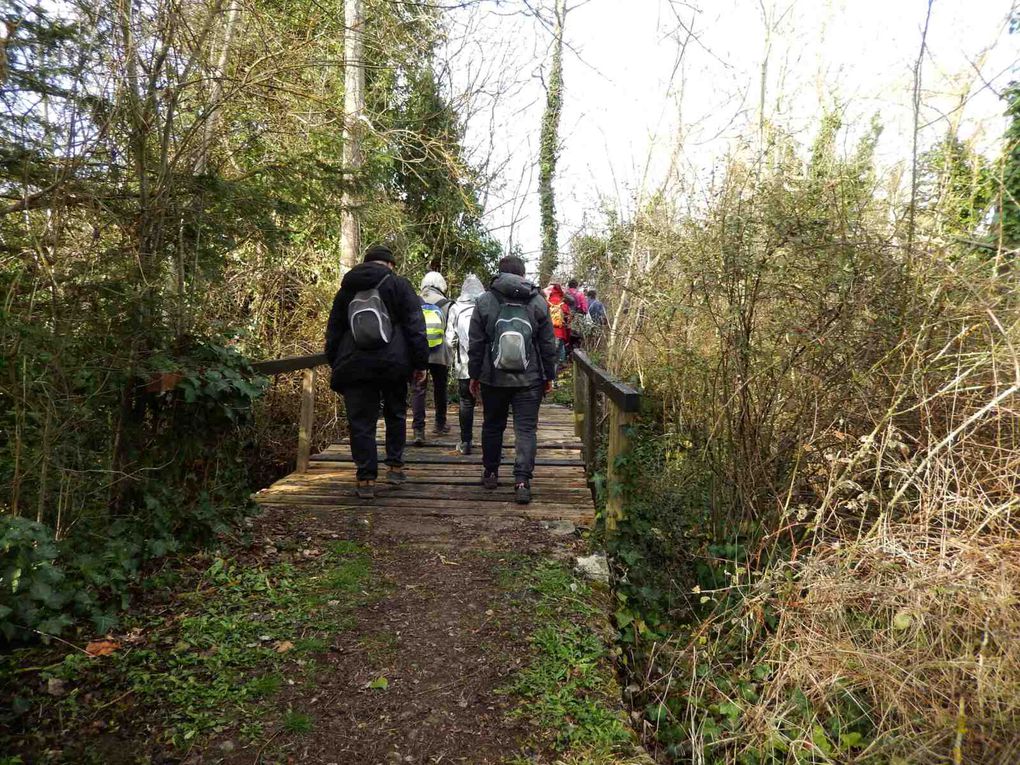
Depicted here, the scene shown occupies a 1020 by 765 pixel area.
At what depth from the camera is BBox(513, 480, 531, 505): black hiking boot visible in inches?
208

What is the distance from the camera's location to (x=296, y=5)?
9.63m

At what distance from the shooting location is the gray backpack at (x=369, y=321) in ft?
16.0

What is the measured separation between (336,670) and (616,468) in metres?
2.13

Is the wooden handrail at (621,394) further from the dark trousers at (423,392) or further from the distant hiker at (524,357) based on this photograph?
the dark trousers at (423,392)

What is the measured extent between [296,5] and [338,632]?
9308 mm

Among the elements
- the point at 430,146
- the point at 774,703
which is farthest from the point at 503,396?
the point at 430,146

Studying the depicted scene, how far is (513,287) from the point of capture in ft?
17.2

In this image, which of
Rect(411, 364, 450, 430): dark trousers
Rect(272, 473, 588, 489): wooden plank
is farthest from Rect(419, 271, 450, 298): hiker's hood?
Rect(272, 473, 588, 489): wooden plank

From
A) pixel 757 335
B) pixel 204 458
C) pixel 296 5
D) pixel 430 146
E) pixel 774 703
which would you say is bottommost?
pixel 774 703

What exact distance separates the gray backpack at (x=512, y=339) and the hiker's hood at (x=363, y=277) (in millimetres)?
962

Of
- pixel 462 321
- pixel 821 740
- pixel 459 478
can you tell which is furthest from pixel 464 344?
pixel 821 740

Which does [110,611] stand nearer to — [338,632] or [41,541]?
[41,541]

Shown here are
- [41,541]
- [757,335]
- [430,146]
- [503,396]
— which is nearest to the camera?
[41,541]

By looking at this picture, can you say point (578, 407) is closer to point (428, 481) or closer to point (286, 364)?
point (428, 481)
